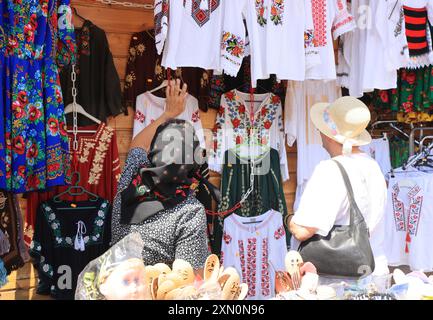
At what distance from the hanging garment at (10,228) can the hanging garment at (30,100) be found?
110 mm

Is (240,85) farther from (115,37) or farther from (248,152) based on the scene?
(115,37)

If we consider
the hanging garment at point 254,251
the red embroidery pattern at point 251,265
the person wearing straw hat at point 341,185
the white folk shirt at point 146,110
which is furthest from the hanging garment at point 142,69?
the person wearing straw hat at point 341,185

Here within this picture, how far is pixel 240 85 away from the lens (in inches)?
162

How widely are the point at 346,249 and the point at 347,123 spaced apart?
0.59m

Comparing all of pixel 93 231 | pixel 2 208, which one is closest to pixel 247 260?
pixel 93 231

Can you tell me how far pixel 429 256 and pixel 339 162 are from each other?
6.68 feet

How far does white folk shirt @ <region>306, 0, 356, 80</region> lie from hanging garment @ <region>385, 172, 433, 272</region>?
114cm

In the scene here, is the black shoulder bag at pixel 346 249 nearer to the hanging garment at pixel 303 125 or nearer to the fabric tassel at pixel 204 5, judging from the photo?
the fabric tassel at pixel 204 5

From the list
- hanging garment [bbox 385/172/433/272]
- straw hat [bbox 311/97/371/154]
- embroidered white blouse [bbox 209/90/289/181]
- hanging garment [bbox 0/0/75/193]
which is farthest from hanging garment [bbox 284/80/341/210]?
hanging garment [bbox 0/0/75/193]

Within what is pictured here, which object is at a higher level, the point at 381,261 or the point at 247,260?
the point at 381,261

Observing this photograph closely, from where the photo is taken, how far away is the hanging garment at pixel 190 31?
10.8 feet

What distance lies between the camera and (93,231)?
11.1 feet

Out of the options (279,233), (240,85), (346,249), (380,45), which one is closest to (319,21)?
(380,45)
